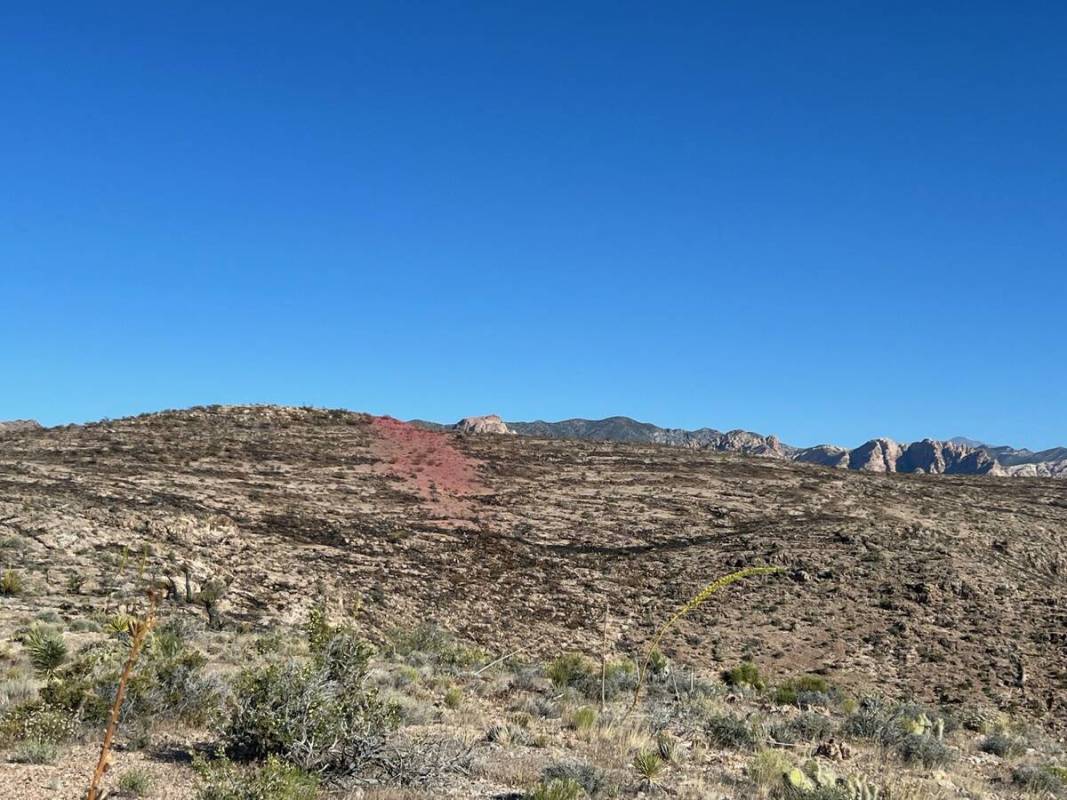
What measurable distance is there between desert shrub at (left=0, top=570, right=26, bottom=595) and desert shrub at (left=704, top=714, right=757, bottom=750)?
619 inches

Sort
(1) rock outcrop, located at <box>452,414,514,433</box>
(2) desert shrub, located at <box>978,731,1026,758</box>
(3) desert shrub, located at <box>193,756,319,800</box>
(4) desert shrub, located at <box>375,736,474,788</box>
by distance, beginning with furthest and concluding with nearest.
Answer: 1. (1) rock outcrop, located at <box>452,414,514,433</box>
2. (2) desert shrub, located at <box>978,731,1026,758</box>
3. (4) desert shrub, located at <box>375,736,474,788</box>
4. (3) desert shrub, located at <box>193,756,319,800</box>

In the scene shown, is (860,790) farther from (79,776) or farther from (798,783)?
(79,776)

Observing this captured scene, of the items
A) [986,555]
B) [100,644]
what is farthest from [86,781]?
[986,555]

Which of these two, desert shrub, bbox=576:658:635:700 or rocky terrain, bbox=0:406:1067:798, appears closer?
desert shrub, bbox=576:658:635:700

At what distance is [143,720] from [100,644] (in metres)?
4.78

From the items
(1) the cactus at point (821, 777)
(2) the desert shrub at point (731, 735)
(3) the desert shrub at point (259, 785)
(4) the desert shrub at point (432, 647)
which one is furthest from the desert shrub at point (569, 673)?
(3) the desert shrub at point (259, 785)

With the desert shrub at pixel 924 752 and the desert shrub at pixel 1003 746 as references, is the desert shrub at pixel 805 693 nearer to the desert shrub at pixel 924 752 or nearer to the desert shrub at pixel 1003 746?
the desert shrub at pixel 1003 746

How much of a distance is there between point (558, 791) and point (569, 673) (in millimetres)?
9009

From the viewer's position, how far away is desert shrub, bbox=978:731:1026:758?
12148 millimetres

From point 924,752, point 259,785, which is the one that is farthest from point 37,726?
point 924,752

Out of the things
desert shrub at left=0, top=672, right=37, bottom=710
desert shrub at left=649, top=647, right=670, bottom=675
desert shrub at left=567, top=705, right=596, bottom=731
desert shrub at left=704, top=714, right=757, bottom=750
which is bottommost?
desert shrub at left=649, top=647, right=670, bottom=675

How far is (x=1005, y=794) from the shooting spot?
30.7ft

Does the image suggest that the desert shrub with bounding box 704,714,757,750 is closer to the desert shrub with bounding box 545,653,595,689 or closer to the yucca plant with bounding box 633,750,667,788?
the yucca plant with bounding box 633,750,667,788

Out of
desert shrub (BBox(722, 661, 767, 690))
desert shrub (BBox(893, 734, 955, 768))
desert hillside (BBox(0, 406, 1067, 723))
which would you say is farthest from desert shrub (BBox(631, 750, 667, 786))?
desert hillside (BBox(0, 406, 1067, 723))
